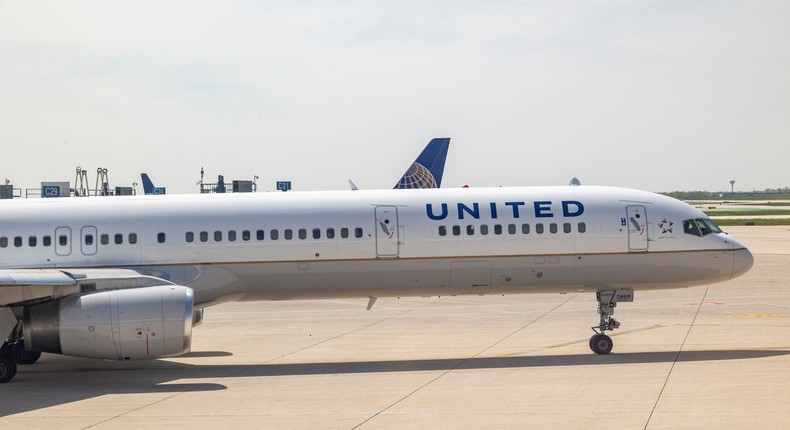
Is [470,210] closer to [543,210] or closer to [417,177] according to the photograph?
[543,210]

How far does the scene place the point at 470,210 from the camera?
83.1 ft

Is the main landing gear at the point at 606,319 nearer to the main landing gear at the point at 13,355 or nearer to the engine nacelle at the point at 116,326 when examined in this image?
the engine nacelle at the point at 116,326

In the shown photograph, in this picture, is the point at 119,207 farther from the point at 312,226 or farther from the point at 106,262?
the point at 312,226

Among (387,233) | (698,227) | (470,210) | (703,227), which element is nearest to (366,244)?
(387,233)

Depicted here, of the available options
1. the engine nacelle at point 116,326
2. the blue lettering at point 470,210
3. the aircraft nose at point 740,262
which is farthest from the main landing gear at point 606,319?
the engine nacelle at point 116,326

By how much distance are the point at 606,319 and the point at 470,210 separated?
423cm

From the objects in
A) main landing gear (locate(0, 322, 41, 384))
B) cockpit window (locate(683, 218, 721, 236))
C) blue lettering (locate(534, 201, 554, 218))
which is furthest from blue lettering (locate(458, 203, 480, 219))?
main landing gear (locate(0, 322, 41, 384))

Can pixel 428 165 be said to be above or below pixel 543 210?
above

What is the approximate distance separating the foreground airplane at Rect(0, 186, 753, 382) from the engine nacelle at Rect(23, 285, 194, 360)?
2092 mm

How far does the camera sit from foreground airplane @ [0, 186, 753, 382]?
24.9 meters

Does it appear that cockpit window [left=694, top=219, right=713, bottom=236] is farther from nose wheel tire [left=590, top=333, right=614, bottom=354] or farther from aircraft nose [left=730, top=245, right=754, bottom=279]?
nose wheel tire [left=590, top=333, right=614, bottom=354]

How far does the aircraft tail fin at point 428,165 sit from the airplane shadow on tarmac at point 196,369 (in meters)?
42.9

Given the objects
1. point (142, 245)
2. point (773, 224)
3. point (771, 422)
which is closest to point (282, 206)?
point (142, 245)

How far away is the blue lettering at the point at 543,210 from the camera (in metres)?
25.4
